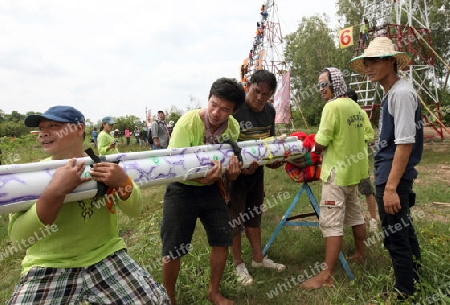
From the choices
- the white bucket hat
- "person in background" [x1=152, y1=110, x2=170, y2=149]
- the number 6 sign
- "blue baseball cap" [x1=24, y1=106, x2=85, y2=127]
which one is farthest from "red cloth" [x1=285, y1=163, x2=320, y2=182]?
the number 6 sign

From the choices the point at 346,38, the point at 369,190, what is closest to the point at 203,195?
the point at 369,190

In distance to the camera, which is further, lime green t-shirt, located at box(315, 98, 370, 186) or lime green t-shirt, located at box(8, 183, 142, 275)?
lime green t-shirt, located at box(315, 98, 370, 186)

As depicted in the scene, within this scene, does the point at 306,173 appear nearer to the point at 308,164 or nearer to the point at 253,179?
the point at 308,164

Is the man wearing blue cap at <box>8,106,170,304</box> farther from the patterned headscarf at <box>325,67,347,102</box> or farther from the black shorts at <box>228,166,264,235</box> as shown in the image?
the patterned headscarf at <box>325,67,347,102</box>

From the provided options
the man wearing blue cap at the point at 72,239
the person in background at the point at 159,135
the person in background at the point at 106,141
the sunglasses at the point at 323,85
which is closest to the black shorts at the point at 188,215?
the man wearing blue cap at the point at 72,239

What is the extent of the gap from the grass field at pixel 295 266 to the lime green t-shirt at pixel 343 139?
0.92 meters

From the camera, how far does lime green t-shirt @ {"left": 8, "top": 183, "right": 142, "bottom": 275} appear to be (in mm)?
1583

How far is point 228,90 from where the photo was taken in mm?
2176

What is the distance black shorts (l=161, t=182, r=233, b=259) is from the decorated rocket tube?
212mm

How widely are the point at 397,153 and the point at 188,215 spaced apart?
5.22ft

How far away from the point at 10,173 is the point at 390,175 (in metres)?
2.36

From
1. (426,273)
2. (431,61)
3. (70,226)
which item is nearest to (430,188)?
(426,273)

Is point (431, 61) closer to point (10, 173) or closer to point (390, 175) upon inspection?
point (390, 175)

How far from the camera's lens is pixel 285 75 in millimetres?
10883
